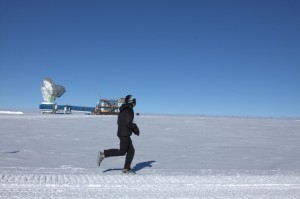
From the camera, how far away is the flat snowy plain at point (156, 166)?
521 cm

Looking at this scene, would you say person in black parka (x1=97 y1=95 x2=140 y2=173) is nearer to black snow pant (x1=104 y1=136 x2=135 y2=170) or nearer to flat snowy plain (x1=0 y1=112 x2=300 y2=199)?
black snow pant (x1=104 y1=136 x2=135 y2=170)

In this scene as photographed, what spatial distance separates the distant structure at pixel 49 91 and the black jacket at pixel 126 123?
1612 inches

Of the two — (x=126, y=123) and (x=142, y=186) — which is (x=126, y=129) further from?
(x=142, y=186)

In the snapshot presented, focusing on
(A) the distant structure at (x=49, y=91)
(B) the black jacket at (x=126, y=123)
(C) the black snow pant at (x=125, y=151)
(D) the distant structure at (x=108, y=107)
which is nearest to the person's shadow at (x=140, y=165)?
(C) the black snow pant at (x=125, y=151)

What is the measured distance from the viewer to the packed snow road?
16.1ft

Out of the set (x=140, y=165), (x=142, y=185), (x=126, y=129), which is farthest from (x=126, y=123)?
(x=140, y=165)

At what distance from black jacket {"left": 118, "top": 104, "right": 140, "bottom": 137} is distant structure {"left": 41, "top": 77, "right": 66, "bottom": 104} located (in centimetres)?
4093

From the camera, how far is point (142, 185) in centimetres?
564

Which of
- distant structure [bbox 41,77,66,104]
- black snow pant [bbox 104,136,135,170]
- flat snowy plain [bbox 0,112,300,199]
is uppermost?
distant structure [bbox 41,77,66,104]

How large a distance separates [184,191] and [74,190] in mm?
1679

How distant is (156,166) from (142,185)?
106 inches

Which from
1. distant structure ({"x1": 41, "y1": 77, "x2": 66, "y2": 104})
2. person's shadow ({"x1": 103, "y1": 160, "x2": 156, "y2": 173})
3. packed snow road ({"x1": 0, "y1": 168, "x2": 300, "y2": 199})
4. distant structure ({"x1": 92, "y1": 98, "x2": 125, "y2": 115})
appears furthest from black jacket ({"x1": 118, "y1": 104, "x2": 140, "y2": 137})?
distant structure ({"x1": 41, "y1": 77, "x2": 66, "y2": 104})

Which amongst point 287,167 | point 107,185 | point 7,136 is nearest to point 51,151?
point 7,136

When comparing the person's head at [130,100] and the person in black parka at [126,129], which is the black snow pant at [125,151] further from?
the person's head at [130,100]
